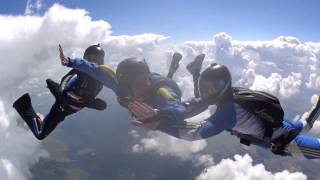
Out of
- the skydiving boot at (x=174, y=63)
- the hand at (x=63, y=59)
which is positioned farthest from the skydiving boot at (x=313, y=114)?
the hand at (x=63, y=59)

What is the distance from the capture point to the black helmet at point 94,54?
800cm

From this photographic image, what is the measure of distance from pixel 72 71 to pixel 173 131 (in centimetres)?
360

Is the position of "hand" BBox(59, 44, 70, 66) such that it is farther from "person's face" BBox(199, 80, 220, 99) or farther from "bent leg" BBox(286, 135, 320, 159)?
"bent leg" BBox(286, 135, 320, 159)

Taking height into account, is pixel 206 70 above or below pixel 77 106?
above

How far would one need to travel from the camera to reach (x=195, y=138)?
6.07 metres

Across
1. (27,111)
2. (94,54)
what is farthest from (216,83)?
(27,111)

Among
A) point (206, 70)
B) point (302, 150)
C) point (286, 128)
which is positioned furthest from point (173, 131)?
point (302, 150)

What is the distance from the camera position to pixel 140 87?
685 cm

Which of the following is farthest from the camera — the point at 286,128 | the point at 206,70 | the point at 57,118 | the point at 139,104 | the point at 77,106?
the point at 57,118

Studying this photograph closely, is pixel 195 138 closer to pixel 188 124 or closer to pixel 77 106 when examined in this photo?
pixel 188 124

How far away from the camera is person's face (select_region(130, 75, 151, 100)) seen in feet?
22.2

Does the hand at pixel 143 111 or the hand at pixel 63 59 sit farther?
the hand at pixel 63 59

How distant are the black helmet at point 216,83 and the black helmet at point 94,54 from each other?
3.13m

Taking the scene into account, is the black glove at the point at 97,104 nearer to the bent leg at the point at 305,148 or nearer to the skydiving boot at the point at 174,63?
the skydiving boot at the point at 174,63
